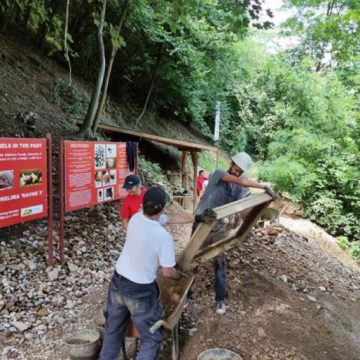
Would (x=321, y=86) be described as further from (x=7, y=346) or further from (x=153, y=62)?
(x=7, y=346)

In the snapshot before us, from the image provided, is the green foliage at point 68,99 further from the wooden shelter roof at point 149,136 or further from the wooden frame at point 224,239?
the wooden frame at point 224,239

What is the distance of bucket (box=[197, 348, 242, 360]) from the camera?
11.2 ft

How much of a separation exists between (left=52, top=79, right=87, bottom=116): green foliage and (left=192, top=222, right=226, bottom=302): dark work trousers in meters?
7.96

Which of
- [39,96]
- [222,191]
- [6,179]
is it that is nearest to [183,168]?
[39,96]

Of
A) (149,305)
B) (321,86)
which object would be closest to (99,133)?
(149,305)

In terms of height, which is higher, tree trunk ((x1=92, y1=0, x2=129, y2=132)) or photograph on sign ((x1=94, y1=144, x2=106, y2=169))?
tree trunk ((x1=92, y1=0, x2=129, y2=132))

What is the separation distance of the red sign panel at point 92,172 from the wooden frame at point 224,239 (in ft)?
7.57

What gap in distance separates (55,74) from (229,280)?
10268mm

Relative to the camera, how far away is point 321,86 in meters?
17.7

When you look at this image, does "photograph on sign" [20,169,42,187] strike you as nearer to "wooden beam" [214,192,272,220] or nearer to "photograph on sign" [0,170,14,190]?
"photograph on sign" [0,170,14,190]

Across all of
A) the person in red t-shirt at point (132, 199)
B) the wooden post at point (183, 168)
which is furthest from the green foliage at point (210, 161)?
the person in red t-shirt at point (132, 199)

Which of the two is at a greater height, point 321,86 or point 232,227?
point 321,86

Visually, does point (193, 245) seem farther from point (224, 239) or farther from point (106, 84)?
point (106, 84)

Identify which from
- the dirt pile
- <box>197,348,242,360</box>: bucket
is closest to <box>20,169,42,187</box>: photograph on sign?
the dirt pile
